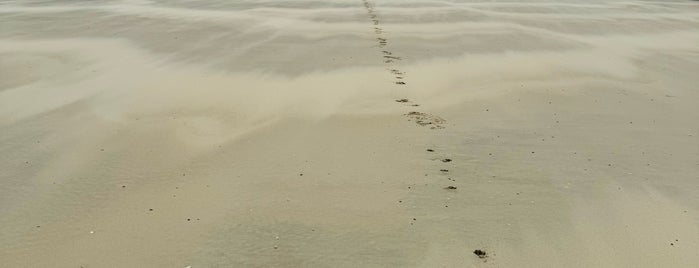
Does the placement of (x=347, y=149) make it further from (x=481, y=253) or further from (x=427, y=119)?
(x=481, y=253)

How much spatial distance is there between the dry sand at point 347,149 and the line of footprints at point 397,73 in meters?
0.05

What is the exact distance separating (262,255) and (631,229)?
9.10 ft

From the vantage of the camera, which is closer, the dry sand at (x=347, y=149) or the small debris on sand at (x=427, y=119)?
the dry sand at (x=347, y=149)

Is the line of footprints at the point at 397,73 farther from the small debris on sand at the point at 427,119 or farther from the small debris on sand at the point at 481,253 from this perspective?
the small debris on sand at the point at 481,253

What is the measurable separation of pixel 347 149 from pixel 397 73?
3191 millimetres

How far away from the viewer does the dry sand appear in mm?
4422

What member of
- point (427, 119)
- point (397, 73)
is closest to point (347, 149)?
point (427, 119)

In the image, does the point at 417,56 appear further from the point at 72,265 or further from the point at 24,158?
the point at 72,265

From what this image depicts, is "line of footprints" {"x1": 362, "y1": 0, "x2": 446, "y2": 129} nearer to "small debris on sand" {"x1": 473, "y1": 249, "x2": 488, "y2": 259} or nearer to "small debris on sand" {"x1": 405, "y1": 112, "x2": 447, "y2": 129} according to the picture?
"small debris on sand" {"x1": 405, "y1": 112, "x2": 447, "y2": 129}

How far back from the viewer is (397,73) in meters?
9.08

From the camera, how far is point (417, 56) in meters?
10.1

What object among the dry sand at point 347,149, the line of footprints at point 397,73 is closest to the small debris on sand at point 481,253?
the dry sand at point 347,149

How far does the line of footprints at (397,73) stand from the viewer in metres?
6.94

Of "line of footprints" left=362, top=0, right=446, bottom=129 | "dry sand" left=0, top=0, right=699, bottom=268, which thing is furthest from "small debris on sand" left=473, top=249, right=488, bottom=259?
"line of footprints" left=362, top=0, right=446, bottom=129
